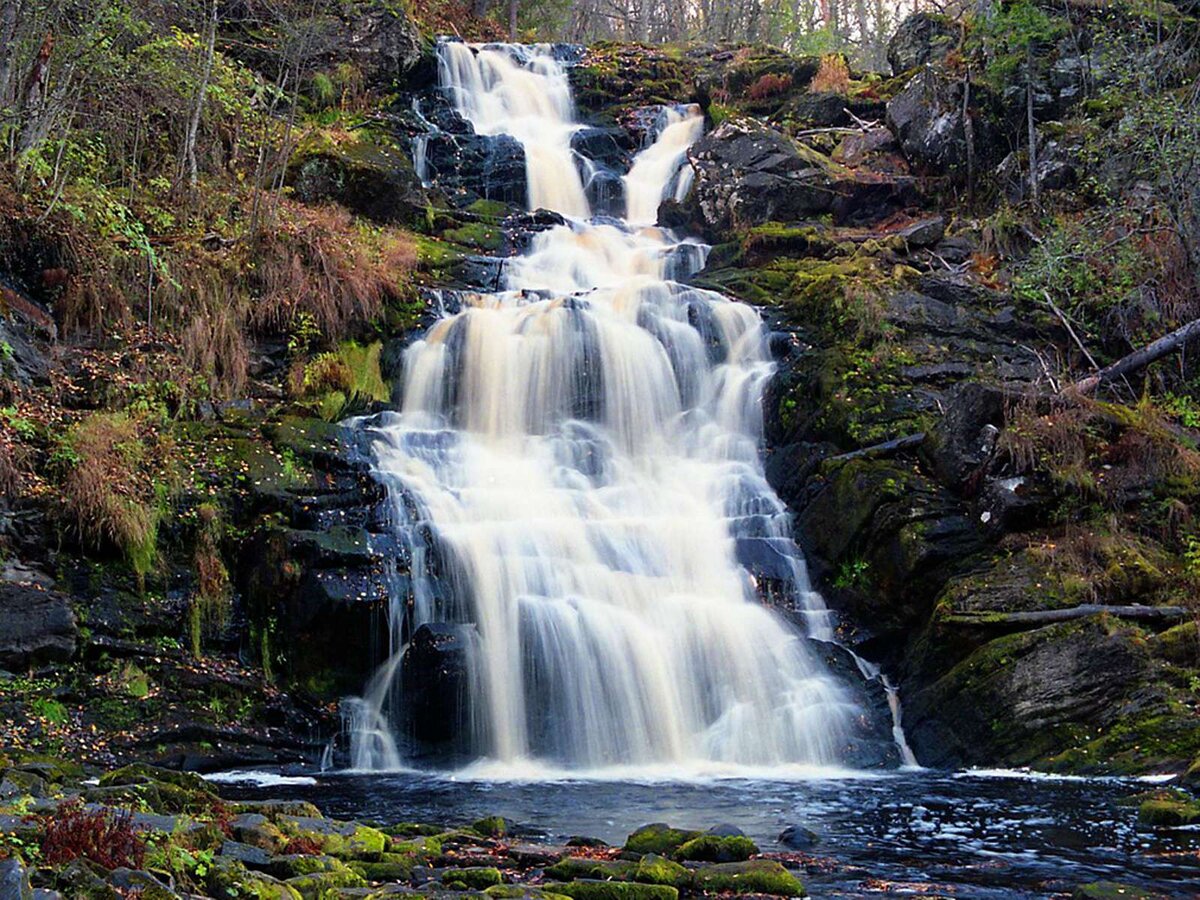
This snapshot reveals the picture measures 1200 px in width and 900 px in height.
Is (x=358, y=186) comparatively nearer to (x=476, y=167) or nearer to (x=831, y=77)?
(x=476, y=167)

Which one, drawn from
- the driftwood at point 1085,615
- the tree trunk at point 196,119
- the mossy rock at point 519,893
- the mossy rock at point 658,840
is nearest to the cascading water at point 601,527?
the driftwood at point 1085,615

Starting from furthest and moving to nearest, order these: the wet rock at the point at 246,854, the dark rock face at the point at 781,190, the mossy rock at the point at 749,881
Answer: the dark rock face at the point at 781,190
the mossy rock at the point at 749,881
the wet rock at the point at 246,854

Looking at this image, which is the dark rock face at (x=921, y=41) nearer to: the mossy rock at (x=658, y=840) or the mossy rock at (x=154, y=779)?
the mossy rock at (x=658, y=840)

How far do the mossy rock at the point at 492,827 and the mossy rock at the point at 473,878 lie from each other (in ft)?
4.90

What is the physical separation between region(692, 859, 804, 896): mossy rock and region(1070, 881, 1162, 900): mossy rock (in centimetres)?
148

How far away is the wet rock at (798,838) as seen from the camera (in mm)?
6980

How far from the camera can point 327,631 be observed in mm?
10727

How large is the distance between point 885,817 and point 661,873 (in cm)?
292

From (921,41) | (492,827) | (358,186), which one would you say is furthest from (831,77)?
(492,827)

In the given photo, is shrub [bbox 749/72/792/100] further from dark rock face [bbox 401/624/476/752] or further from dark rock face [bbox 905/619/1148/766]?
dark rock face [bbox 401/624/476/752]

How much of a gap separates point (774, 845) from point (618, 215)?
16712 mm

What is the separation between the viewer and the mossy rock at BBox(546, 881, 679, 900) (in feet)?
17.8

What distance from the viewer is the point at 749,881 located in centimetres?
575

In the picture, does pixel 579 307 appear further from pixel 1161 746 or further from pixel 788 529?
pixel 1161 746
